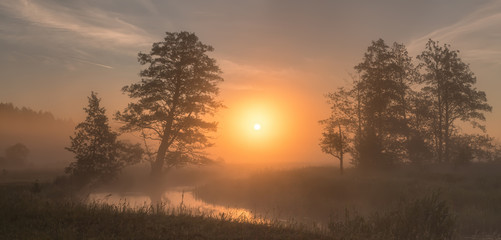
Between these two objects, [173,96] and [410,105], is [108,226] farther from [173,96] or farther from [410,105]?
[410,105]

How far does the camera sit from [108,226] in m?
8.10

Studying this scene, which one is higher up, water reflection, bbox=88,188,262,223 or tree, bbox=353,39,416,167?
tree, bbox=353,39,416,167

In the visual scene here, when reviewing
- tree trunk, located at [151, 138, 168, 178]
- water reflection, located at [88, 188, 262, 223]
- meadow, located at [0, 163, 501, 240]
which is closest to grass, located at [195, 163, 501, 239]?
meadow, located at [0, 163, 501, 240]

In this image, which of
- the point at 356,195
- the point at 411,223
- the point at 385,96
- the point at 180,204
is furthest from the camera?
the point at 385,96

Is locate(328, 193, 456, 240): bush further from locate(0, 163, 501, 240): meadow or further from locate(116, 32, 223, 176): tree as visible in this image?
locate(116, 32, 223, 176): tree

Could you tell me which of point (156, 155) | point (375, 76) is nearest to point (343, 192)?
point (156, 155)

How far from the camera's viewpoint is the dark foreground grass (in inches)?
295

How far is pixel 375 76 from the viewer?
37.7m

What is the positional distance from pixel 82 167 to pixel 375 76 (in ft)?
109

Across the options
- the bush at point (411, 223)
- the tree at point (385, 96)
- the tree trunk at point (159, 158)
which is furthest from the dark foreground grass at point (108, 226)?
the tree at point (385, 96)

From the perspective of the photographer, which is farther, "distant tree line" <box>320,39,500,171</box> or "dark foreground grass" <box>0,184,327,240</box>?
"distant tree line" <box>320,39,500,171</box>

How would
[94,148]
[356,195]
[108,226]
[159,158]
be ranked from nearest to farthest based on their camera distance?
[108,226] < [94,148] < [356,195] < [159,158]

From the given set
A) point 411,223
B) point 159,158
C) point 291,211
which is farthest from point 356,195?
point 159,158

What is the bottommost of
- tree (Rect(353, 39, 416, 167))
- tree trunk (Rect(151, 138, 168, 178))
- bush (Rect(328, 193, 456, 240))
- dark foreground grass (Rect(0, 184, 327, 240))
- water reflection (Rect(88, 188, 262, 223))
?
water reflection (Rect(88, 188, 262, 223))
